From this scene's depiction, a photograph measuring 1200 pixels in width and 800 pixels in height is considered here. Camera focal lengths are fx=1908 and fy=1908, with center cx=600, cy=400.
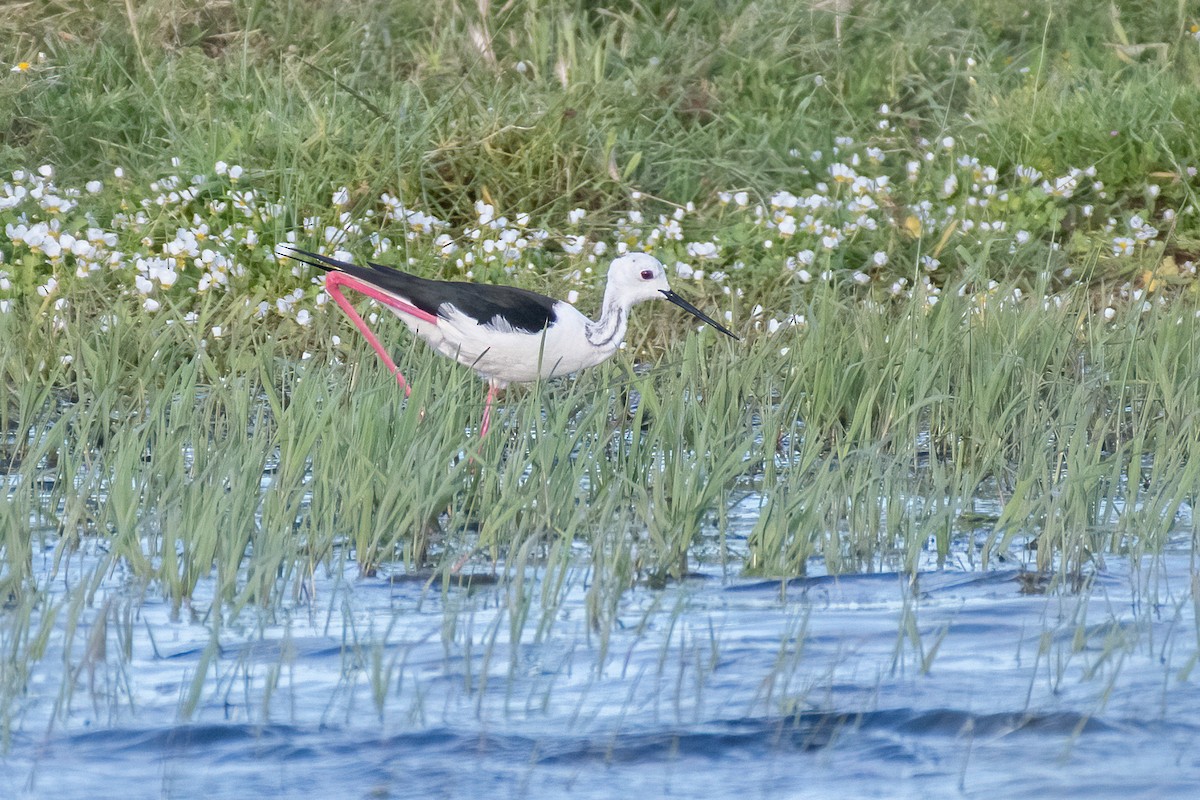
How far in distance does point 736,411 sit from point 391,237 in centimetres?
270

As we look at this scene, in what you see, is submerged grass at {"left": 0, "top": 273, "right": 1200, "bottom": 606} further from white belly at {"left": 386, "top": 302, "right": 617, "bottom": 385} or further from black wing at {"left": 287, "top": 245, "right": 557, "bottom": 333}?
black wing at {"left": 287, "top": 245, "right": 557, "bottom": 333}

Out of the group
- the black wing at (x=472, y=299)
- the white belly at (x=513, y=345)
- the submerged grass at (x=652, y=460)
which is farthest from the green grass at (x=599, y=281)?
the black wing at (x=472, y=299)

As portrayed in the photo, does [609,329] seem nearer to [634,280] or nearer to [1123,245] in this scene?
[634,280]

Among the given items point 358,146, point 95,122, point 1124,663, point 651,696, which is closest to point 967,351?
point 1124,663

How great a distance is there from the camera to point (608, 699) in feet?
11.0

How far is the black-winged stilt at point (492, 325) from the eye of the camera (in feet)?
18.9

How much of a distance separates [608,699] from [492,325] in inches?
101

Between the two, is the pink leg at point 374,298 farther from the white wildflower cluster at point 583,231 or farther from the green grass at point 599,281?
the white wildflower cluster at point 583,231

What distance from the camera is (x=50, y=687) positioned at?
333 cm

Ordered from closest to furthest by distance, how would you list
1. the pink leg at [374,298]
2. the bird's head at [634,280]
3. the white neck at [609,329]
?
the pink leg at [374,298] → the white neck at [609,329] → the bird's head at [634,280]

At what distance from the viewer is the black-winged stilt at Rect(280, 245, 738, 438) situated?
18.9 ft

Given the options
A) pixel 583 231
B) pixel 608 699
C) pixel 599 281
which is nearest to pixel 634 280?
pixel 599 281

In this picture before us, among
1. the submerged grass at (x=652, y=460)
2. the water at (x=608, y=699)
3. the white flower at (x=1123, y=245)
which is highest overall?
the white flower at (x=1123, y=245)

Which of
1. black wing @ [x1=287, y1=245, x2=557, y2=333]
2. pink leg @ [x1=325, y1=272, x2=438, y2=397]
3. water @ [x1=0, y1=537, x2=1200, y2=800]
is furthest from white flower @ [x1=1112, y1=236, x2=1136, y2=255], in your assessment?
water @ [x1=0, y1=537, x2=1200, y2=800]
